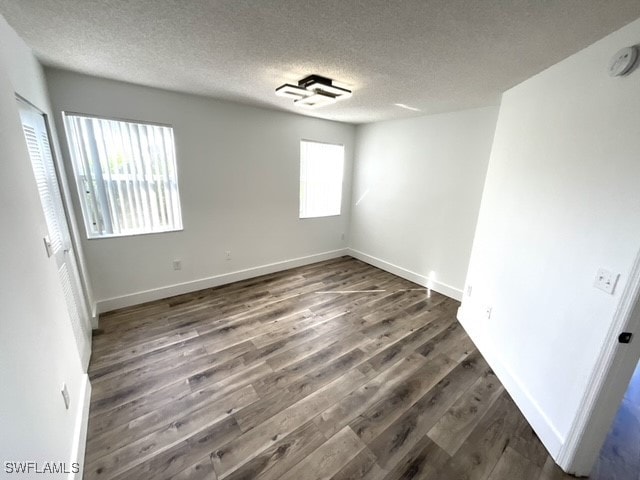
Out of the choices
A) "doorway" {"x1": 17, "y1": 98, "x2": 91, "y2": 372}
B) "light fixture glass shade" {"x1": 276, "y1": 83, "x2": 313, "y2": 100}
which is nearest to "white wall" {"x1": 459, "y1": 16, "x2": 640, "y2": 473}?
"light fixture glass shade" {"x1": 276, "y1": 83, "x2": 313, "y2": 100}

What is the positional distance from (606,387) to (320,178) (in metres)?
3.82

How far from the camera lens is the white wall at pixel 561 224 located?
132 centimetres

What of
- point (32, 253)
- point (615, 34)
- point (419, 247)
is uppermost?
point (615, 34)

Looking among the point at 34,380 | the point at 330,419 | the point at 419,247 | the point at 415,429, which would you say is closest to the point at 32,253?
the point at 34,380

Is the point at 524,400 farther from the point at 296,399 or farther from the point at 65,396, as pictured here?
the point at 65,396

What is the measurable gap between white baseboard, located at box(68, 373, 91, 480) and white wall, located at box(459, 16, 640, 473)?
268 cm

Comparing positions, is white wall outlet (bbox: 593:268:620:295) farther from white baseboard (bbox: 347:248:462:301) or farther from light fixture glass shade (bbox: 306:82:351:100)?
light fixture glass shade (bbox: 306:82:351:100)

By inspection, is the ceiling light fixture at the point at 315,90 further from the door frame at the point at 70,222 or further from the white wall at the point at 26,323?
the door frame at the point at 70,222

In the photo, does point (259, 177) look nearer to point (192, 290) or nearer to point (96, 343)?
point (192, 290)

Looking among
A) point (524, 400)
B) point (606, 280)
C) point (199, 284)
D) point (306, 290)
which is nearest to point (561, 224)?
point (606, 280)

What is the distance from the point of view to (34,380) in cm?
106

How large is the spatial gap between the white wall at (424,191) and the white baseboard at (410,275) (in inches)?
0.5

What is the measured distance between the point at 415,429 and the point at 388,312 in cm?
146

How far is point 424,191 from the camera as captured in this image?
3.62 meters
